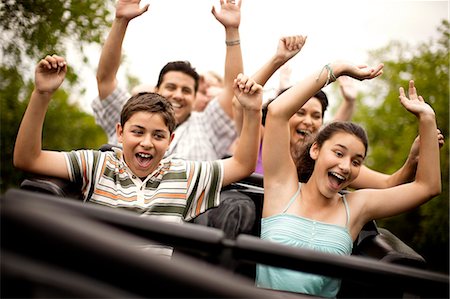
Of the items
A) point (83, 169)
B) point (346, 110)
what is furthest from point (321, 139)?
point (346, 110)

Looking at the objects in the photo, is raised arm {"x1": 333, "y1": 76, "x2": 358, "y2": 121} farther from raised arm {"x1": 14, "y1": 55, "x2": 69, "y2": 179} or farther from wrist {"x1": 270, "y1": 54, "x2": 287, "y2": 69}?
raised arm {"x1": 14, "y1": 55, "x2": 69, "y2": 179}

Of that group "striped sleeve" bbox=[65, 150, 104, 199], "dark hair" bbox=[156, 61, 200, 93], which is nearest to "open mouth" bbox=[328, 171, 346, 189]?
"striped sleeve" bbox=[65, 150, 104, 199]

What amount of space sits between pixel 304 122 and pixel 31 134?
1433mm

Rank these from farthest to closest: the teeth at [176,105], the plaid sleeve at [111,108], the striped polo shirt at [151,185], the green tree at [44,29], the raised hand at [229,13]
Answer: the teeth at [176,105] → the plaid sleeve at [111,108] → the green tree at [44,29] → the raised hand at [229,13] → the striped polo shirt at [151,185]

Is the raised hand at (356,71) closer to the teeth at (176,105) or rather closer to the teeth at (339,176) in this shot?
the teeth at (339,176)

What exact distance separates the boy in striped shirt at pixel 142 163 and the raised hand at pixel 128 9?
46 centimetres

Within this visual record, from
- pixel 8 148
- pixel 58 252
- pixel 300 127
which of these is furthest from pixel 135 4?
pixel 8 148

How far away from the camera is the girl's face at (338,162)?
2.27 m

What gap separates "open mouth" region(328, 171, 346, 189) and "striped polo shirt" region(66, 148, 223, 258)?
44 cm

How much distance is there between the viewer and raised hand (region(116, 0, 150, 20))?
262 centimetres

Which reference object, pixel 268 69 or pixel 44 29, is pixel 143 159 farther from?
pixel 44 29

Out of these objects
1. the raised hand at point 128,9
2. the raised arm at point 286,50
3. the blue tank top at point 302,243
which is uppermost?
the raised hand at point 128,9

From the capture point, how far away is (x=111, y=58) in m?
2.78

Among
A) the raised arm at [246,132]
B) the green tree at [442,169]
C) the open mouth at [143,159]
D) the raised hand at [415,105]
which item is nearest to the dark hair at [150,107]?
the open mouth at [143,159]
